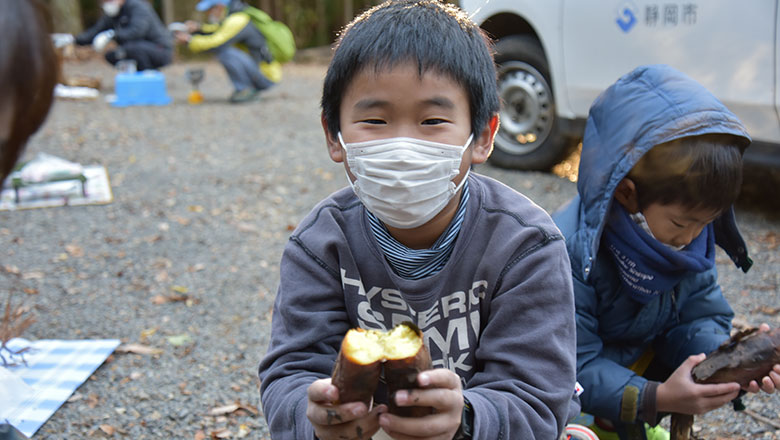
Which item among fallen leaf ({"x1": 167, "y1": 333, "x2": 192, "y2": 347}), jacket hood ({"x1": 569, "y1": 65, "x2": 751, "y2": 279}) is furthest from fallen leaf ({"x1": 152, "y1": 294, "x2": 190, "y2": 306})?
jacket hood ({"x1": 569, "y1": 65, "x2": 751, "y2": 279})

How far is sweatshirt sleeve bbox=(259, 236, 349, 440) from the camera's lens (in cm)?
190

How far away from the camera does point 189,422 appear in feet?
9.53

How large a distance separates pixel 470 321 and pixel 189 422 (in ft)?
5.14

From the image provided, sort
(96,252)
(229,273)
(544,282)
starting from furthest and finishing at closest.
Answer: (96,252)
(229,273)
(544,282)

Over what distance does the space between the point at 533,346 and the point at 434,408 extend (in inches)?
15.3

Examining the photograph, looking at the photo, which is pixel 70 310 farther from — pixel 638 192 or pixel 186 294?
pixel 638 192

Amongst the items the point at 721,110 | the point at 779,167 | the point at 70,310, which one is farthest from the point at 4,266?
the point at 779,167

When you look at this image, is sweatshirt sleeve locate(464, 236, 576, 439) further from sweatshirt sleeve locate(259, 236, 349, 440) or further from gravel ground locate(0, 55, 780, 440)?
gravel ground locate(0, 55, 780, 440)

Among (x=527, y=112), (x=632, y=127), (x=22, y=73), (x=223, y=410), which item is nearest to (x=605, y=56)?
(x=527, y=112)

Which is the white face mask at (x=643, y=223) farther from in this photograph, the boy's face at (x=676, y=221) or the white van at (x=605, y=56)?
the white van at (x=605, y=56)

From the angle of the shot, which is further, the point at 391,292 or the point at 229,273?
the point at 229,273

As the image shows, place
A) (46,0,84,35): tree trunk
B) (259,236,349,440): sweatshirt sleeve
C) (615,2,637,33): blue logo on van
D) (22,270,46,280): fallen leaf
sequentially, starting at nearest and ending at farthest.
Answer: (259,236,349,440): sweatshirt sleeve → (22,270,46,280): fallen leaf → (615,2,637,33): blue logo on van → (46,0,84,35): tree trunk

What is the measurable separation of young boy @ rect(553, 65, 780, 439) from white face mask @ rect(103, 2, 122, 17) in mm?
11331

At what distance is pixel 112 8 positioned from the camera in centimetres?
1191
